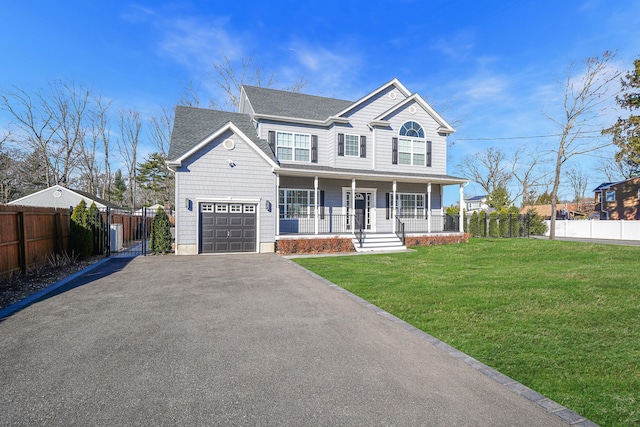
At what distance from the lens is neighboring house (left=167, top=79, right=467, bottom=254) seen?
13477 millimetres

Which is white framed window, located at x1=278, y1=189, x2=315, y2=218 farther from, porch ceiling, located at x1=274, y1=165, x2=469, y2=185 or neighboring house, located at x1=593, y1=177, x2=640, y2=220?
neighboring house, located at x1=593, y1=177, x2=640, y2=220

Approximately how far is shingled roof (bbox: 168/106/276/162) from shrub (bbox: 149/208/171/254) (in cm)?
264

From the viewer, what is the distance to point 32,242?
8.66 meters

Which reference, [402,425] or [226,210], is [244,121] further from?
[402,425]

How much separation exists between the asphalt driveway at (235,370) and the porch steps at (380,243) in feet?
29.2

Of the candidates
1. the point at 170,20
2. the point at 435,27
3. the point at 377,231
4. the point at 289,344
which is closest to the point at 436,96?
the point at 435,27

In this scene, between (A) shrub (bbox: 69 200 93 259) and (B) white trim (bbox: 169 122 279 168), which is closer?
(A) shrub (bbox: 69 200 93 259)

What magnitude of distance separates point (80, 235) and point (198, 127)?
7324 millimetres

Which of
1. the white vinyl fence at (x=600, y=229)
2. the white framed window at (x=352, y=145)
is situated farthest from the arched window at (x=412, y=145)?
the white vinyl fence at (x=600, y=229)

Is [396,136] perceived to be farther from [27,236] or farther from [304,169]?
[27,236]

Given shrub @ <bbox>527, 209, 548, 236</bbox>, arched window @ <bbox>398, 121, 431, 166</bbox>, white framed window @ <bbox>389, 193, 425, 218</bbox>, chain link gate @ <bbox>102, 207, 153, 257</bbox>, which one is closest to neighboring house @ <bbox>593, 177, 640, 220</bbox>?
shrub @ <bbox>527, 209, 548, 236</bbox>

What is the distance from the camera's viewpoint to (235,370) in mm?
3367

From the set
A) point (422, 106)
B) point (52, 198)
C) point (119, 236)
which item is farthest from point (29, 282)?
point (52, 198)

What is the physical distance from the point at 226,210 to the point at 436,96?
21.8 meters
